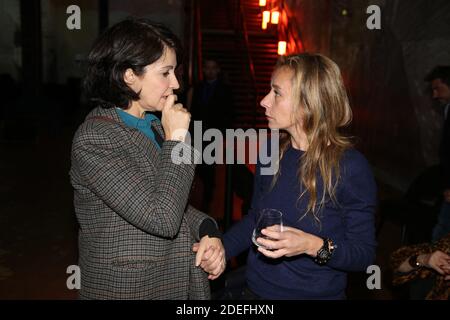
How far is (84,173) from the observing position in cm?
156

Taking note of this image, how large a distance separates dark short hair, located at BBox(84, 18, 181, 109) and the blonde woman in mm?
554

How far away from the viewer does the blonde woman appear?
1.79 metres

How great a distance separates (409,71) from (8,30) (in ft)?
39.7

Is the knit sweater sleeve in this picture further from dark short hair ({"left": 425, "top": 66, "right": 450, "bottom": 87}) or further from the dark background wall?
the dark background wall

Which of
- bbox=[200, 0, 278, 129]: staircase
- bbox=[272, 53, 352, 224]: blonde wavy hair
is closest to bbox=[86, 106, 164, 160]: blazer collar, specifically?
bbox=[272, 53, 352, 224]: blonde wavy hair

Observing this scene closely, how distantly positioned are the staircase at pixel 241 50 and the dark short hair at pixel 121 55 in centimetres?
843

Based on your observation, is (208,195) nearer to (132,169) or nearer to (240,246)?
(240,246)

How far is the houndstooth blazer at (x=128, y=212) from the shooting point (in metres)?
1.53

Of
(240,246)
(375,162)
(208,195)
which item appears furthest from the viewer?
(375,162)

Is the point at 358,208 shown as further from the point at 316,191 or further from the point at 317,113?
the point at 317,113

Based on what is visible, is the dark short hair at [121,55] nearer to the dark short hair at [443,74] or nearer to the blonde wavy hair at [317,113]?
the blonde wavy hair at [317,113]

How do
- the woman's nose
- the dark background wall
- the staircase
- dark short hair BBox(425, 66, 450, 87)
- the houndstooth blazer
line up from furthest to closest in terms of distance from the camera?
the staircase → the dark background wall → dark short hair BBox(425, 66, 450, 87) → the woman's nose → the houndstooth blazer

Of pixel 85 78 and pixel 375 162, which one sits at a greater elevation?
pixel 85 78
